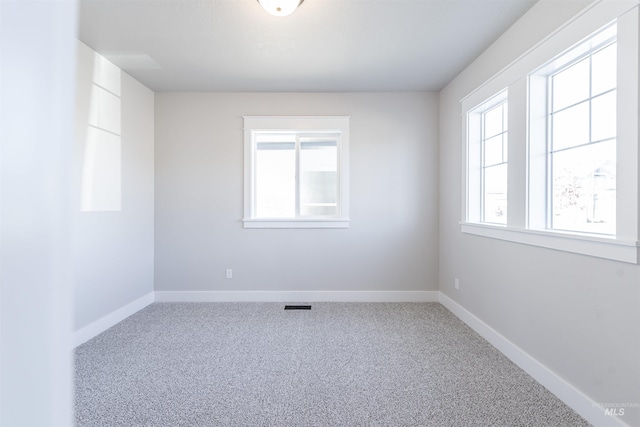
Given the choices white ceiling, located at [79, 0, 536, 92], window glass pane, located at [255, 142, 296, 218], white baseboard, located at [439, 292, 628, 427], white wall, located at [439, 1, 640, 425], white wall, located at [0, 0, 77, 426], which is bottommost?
white baseboard, located at [439, 292, 628, 427]

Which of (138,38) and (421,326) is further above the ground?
(138,38)

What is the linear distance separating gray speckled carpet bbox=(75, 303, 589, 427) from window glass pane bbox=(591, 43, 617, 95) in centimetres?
181

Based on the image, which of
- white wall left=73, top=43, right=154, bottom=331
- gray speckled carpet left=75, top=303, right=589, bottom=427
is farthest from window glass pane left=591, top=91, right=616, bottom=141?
white wall left=73, top=43, right=154, bottom=331

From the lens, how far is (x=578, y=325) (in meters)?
1.88

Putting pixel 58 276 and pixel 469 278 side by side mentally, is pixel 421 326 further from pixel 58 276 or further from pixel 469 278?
pixel 58 276

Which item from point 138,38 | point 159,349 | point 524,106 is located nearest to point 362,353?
point 159,349

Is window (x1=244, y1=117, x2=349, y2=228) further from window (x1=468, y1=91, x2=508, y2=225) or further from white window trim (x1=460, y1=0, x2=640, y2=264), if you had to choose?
white window trim (x1=460, y1=0, x2=640, y2=264)

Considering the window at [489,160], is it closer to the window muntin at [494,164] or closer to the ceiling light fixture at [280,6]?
the window muntin at [494,164]

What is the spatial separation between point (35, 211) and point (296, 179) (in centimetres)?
391

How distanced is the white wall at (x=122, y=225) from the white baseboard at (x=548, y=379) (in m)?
3.33

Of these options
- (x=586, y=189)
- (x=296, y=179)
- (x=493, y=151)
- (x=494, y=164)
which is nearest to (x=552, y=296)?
(x=586, y=189)

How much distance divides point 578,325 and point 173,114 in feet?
13.9

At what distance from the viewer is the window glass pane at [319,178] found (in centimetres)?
413

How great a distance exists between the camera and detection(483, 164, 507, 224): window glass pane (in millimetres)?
2859
